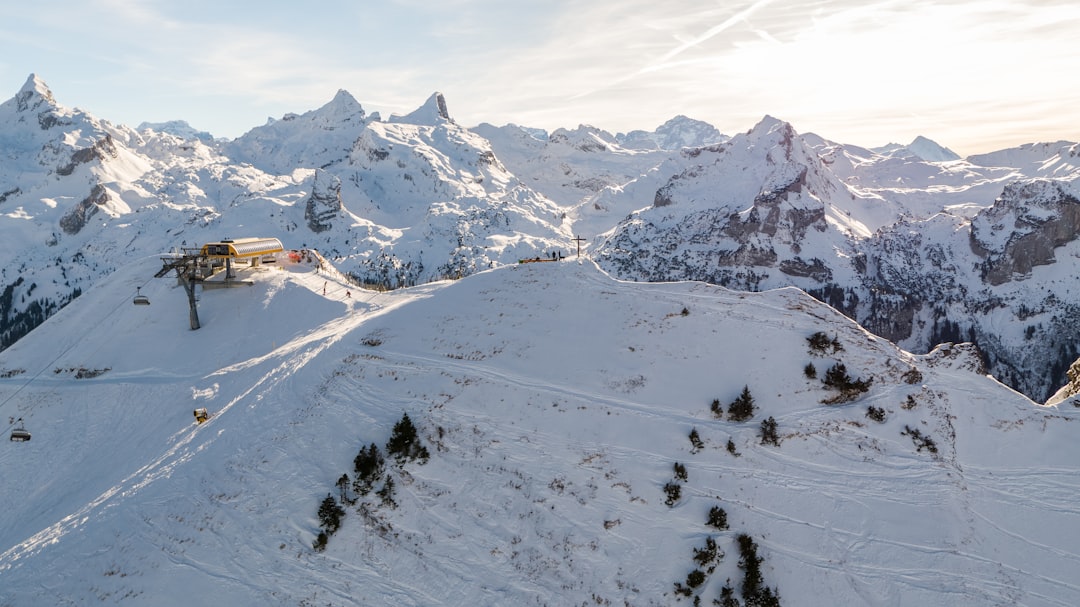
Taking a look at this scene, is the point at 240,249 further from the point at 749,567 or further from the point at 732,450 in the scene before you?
the point at 749,567

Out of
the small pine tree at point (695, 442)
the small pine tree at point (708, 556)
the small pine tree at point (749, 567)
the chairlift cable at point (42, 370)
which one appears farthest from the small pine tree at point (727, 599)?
the chairlift cable at point (42, 370)

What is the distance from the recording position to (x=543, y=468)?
33.0 metres

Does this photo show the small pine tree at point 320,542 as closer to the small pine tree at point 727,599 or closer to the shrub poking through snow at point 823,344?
the small pine tree at point 727,599

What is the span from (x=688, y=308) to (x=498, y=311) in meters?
17.5

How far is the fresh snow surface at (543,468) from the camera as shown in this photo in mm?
27297

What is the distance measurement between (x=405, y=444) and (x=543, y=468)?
349 inches

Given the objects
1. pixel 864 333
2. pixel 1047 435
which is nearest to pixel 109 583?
pixel 864 333

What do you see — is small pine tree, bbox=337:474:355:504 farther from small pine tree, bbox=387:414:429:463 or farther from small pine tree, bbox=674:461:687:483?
small pine tree, bbox=674:461:687:483

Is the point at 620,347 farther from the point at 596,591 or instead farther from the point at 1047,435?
the point at 1047,435

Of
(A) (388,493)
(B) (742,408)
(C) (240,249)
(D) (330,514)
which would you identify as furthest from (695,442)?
(C) (240,249)

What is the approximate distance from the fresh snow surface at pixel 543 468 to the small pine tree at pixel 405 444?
770 millimetres

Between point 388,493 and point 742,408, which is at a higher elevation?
point 742,408

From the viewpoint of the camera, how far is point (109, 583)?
2492cm

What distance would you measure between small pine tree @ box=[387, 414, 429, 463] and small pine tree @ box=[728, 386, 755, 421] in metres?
20.8
